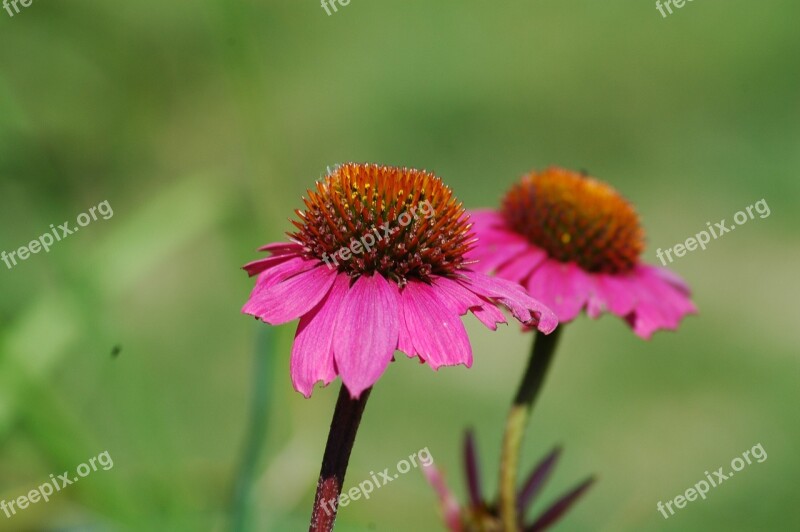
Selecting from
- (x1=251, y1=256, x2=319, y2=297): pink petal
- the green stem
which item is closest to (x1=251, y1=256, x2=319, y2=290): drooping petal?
(x1=251, y1=256, x2=319, y2=297): pink petal

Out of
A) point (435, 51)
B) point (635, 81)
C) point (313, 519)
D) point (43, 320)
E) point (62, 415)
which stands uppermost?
point (435, 51)

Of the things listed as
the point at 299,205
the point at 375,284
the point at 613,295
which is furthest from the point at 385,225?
the point at 299,205

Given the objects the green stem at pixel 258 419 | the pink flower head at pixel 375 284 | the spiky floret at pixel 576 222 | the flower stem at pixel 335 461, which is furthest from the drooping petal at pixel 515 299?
the green stem at pixel 258 419

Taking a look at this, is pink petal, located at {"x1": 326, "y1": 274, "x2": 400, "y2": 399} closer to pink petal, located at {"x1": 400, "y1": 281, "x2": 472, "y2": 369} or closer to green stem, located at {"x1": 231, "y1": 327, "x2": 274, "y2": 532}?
pink petal, located at {"x1": 400, "y1": 281, "x2": 472, "y2": 369}

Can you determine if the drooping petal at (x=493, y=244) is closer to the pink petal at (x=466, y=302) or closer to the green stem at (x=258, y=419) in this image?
the pink petal at (x=466, y=302)

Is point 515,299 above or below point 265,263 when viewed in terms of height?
below

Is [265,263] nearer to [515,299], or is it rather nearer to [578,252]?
[515,299]

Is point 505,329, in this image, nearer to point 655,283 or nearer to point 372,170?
point 655,283

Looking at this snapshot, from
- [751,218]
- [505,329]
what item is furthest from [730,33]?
[505,329]
